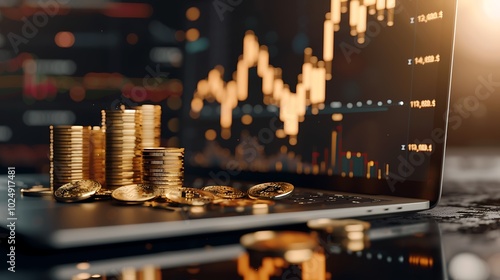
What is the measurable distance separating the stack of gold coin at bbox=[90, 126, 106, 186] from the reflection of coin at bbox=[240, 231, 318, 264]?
737 mm

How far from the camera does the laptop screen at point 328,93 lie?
3.58 feet

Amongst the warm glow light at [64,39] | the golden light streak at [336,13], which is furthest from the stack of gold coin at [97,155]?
the warm glow light at [64,39]

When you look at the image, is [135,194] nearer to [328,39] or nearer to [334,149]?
[334,149]

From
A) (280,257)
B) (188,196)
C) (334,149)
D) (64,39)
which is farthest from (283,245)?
(64,39)

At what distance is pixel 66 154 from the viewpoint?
4.06 feet

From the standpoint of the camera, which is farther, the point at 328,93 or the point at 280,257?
the point at 328,93

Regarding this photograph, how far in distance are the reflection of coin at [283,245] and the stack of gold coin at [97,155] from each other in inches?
29.0

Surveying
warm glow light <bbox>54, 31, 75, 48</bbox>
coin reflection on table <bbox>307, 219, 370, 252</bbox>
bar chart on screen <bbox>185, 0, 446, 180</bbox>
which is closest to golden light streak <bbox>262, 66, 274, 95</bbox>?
bar chart on screen <bbox>185, 0, 446, 180</bbox>

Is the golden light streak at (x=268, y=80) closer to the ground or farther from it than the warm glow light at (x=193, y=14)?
closer to the ground

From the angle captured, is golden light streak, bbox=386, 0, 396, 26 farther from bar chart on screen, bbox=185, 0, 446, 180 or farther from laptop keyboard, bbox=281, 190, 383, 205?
laptop keyboard, bbox=281, 190, 383, 205

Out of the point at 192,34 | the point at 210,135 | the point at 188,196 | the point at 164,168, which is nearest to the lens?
the point at 188,196

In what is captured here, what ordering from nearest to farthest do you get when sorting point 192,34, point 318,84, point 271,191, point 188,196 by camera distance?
1. point 188,196
2. point 271,191
3. point 318,84
4. point 192,34

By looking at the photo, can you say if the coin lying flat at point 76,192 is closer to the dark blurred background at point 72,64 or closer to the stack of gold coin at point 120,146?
the stack of gold coin at point 120,146

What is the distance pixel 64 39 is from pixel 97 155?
2.94m
